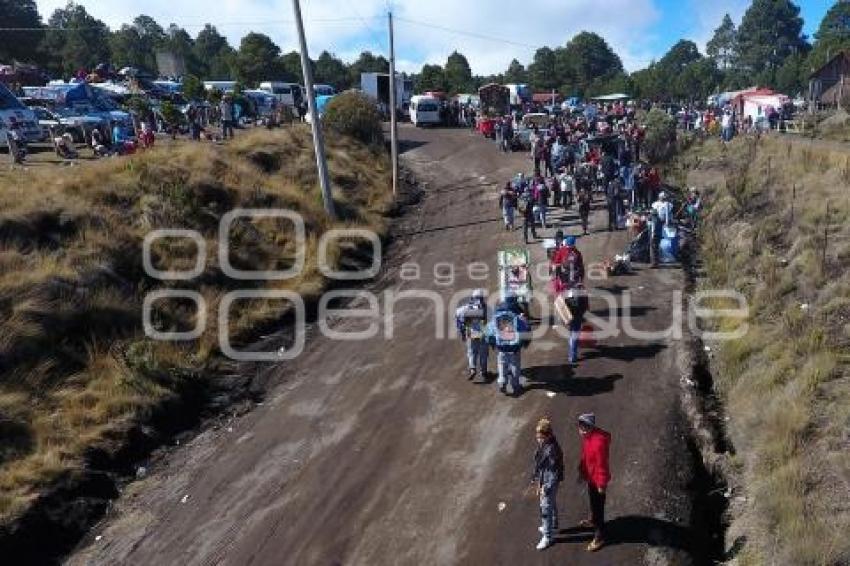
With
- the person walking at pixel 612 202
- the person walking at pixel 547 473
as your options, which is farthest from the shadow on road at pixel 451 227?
the person walking at pixel 547 473

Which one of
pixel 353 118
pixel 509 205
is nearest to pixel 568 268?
pixel 509 205

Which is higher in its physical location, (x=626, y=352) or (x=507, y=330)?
(x=507, y=330)

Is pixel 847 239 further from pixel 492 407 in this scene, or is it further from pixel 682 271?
pixel 492 407

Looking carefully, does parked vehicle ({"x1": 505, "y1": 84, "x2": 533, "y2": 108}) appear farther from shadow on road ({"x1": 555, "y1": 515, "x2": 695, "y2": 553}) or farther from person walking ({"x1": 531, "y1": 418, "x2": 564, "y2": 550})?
person walking ({"x1": 531, "y1": 418, "x2": 564, "y2": 550})

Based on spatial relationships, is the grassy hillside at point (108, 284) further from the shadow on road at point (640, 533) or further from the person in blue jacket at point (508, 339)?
the shadow on road at point (640, 533)

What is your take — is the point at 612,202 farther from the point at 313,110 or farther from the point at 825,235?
the point at 313,110
